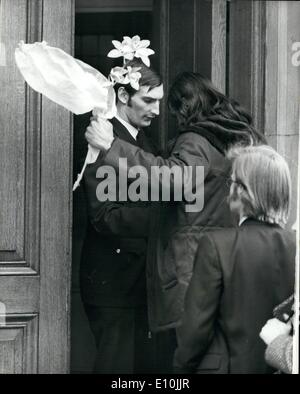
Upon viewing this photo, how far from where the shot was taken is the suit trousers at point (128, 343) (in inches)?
194

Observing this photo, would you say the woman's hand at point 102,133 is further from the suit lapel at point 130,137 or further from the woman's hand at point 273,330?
the woman's hand at point 273,330

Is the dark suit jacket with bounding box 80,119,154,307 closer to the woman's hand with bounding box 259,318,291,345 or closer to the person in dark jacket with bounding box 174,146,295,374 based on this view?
the person in dark jacket with bounding box 174,146,295,374

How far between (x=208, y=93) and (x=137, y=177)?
514mm

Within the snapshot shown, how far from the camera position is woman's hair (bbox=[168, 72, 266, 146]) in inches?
194

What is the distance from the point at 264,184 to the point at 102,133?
2.57 feet

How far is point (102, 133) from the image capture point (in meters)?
4.92

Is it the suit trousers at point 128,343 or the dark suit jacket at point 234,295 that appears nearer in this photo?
the dark suit jacket at point 234,295

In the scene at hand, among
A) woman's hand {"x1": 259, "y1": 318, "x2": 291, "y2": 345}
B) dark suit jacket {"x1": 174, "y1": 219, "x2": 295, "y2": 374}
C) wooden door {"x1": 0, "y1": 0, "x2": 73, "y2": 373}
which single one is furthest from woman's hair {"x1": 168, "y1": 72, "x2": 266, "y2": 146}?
woman's hand {"x1": 259, "y1": 318, "x2": 291, "y2": 345}

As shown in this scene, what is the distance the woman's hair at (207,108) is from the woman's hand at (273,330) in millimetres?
837

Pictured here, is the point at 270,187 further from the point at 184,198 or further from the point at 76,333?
the point at 76,333

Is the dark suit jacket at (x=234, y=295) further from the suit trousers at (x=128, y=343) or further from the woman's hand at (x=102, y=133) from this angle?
the woman's hand at (x=102, y=133)

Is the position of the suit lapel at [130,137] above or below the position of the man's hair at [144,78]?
below

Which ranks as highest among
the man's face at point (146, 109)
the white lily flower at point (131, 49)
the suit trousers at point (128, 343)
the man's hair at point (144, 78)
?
the white lily flower at point (131, 49)

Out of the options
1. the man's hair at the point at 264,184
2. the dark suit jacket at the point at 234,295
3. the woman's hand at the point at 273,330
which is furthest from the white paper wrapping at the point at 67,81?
the woman's hand at the point at 273,330
